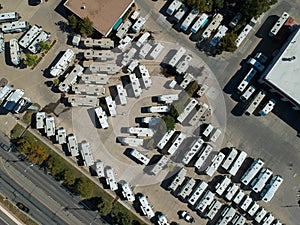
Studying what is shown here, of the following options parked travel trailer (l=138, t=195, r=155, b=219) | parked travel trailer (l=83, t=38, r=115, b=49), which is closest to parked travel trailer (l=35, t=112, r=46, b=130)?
parked travel trailer (l=83, t=38, r=115, b=49)

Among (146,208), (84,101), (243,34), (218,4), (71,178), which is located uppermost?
(218,4)

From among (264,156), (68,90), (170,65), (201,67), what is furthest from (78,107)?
(264,156)

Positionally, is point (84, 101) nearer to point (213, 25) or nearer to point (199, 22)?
point (199, 22)

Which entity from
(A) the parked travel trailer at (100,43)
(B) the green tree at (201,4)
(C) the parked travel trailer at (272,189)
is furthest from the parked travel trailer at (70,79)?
(C) the parked travel trailer at (272,189)

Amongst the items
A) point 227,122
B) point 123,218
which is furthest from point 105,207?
point 227,122

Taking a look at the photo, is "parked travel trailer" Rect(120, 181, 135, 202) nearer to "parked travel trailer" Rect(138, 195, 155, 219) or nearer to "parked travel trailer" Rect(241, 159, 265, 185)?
"parked travel trailer" Rect(138, 195, 155, 219)

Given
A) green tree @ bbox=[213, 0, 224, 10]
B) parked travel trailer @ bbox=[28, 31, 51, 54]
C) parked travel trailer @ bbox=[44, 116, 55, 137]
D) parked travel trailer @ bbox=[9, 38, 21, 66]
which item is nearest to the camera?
green tree @ bbox=[213, 0, 224, 10]

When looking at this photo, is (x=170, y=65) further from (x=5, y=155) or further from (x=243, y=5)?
(x=5, y=155)
